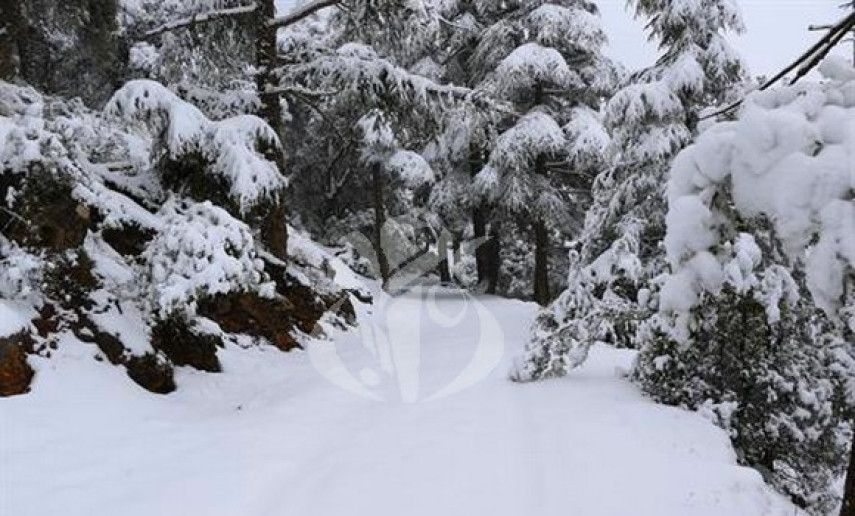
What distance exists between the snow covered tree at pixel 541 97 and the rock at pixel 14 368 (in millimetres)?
13781

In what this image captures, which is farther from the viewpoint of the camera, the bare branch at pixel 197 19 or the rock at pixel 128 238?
the bare branch at pixel 197 19

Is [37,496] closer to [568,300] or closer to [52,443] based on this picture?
[52,443]

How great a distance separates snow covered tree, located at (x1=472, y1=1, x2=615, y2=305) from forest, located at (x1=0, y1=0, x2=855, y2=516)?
14.3ft

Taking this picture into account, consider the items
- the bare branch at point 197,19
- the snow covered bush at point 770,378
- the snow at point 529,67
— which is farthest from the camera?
the snow at point 529,67

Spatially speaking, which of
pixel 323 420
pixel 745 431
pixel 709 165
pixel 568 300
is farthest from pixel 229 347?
pixel 709 165

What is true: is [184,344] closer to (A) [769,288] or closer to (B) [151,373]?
(B) [151,373]

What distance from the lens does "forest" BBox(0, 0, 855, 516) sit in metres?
3.38

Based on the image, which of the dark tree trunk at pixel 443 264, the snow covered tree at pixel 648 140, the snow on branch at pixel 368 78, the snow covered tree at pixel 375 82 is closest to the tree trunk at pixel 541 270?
the dark tree trunk at pixel 443 264

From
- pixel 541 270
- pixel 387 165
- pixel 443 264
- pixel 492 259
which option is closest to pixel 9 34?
pixel 387 165

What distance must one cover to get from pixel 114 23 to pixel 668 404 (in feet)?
29.8

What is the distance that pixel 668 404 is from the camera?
A: 7.89m

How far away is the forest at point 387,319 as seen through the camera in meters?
3.38

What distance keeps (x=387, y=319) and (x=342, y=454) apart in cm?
923

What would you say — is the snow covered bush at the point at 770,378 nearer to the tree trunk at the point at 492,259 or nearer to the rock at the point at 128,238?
the rock at the point at 128,238
